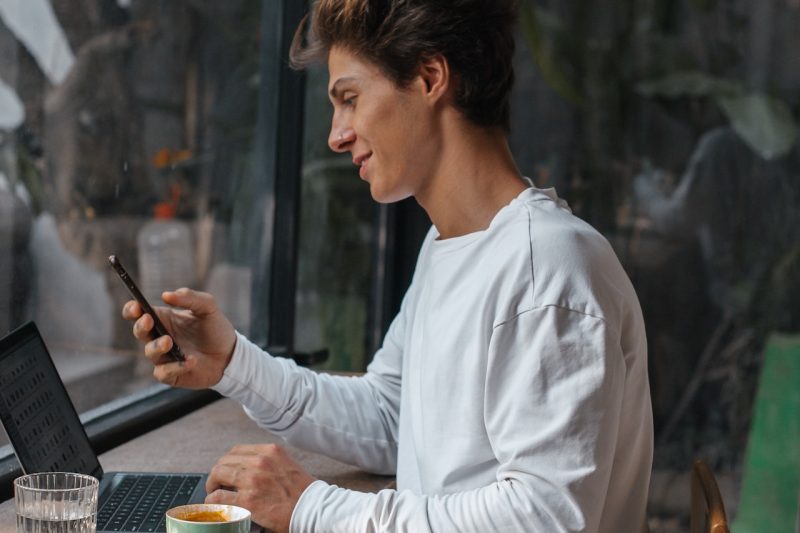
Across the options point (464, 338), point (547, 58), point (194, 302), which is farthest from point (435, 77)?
point (547, 58)

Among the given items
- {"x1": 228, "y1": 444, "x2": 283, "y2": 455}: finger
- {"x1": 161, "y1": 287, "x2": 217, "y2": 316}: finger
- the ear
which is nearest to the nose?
the ear

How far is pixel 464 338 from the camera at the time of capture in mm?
1194

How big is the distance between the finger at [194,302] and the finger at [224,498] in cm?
29

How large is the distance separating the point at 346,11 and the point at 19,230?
625 mm

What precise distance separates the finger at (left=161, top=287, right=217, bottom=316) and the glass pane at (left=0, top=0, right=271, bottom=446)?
0.33m

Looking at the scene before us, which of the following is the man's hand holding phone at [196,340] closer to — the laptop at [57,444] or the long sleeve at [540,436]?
the laptop at [57,444]

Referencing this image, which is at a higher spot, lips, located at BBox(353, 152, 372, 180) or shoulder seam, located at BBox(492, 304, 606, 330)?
lips, located at BBox(353, 152, 372, 180)

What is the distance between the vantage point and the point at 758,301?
309 centimetres

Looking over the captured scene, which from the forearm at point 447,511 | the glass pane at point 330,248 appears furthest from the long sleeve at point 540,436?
the glass pane at point 330,248

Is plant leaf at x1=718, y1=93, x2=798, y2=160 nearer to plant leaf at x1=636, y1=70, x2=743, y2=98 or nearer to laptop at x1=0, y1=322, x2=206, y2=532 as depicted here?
plant leaf at x1=636, y1=70, x2=743, y2=98

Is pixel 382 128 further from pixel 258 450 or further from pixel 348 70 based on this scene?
pixel 258 450

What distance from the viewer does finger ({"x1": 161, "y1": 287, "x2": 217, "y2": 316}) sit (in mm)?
1357

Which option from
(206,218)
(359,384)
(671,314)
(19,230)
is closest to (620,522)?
(359,384)

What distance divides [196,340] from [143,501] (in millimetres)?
257
